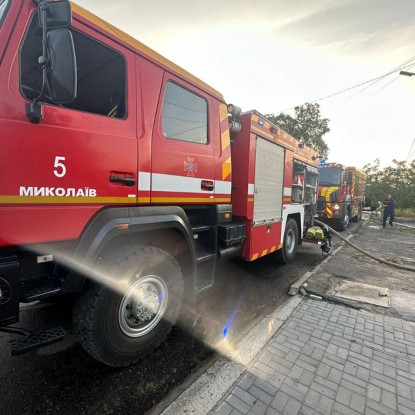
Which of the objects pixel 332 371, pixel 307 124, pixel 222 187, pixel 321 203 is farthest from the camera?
pixel 307 124

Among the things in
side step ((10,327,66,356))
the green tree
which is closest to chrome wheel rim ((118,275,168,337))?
side step ((10,327,66,356))

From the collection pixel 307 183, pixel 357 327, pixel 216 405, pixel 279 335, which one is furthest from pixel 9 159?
pixel 307 183

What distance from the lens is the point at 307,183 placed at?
6895 mm

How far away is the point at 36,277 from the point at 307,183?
6.41 metres

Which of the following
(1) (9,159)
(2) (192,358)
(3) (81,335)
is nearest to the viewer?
(1) (9,159)

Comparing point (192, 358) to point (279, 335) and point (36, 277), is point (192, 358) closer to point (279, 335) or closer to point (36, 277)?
point (279, 335)

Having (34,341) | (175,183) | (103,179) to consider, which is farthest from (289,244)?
(34,341)

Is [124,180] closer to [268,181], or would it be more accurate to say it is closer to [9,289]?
[9,289]

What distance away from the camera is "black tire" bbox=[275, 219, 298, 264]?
5.58 metres

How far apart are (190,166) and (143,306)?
1.47m

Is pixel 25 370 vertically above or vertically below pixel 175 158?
below

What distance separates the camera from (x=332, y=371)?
92.1 inches

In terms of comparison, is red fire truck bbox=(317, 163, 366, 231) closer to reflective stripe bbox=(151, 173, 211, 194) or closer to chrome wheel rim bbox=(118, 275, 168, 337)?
reflective stripe bbox=(151, 173, 211, 194)

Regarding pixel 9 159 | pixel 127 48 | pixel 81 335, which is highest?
pixel 127 48
